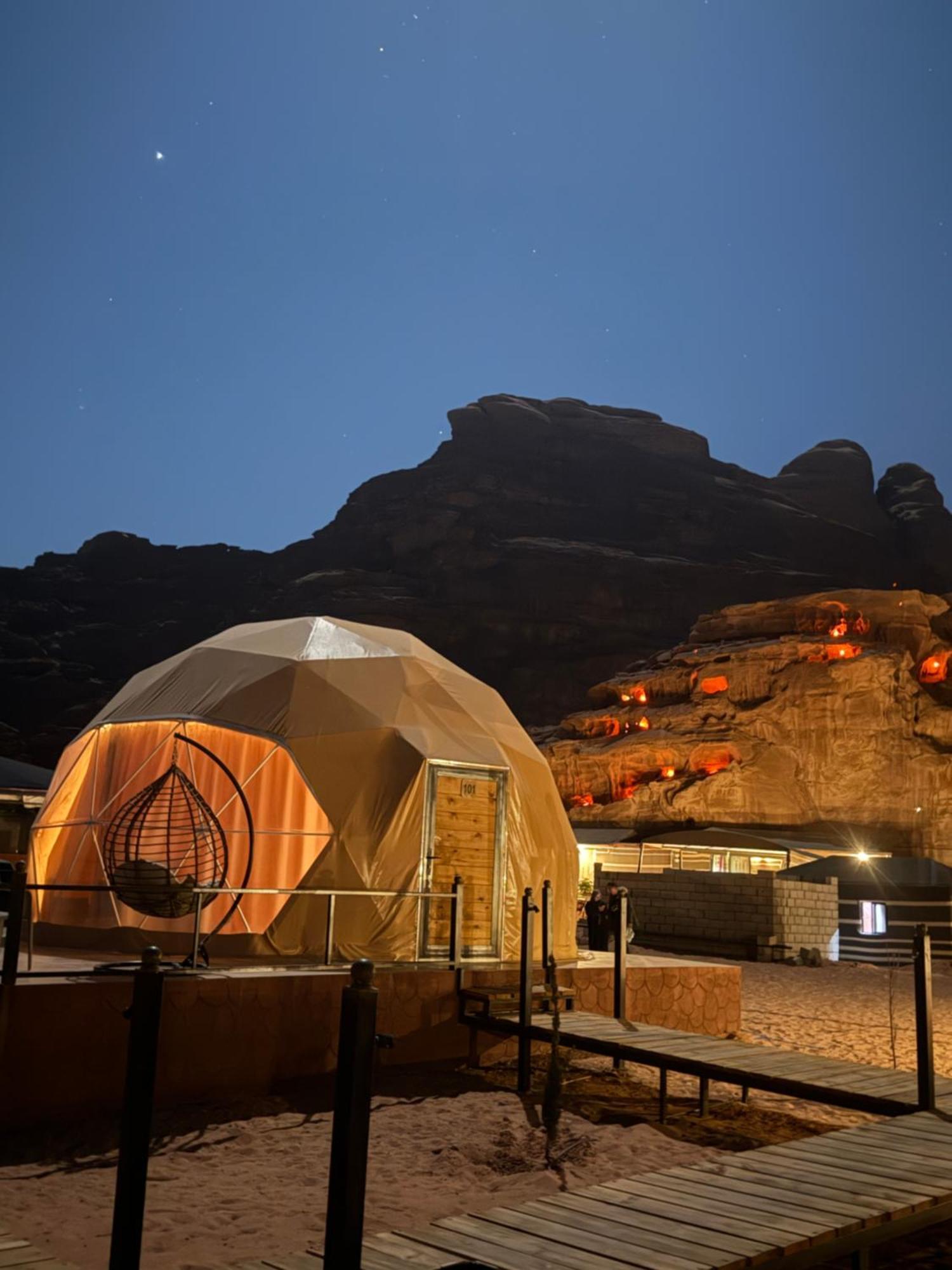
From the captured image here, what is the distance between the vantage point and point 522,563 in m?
66.6

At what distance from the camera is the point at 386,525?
7381 centimetres

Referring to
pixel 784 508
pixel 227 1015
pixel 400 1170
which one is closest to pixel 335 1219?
pixel 400 1170

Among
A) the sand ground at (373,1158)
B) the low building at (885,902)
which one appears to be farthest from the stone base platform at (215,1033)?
the low building at (885,902)

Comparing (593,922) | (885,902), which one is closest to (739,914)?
(885,902)

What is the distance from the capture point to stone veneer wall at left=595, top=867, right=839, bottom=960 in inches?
792

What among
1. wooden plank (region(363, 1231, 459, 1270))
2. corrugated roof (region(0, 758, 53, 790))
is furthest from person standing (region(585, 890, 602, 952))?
wooden plank (region(363, 1231, 459, 1270))

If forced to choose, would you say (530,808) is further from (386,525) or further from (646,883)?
(386,525)

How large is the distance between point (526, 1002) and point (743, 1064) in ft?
7.03

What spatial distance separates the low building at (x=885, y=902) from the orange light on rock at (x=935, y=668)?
19111mm

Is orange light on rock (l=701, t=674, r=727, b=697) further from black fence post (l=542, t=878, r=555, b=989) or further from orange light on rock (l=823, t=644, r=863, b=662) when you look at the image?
black fence post (l=542, t=878, r=555, b=989)

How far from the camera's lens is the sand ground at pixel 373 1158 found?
572 cm

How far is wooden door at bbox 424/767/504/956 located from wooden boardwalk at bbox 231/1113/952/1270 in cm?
615

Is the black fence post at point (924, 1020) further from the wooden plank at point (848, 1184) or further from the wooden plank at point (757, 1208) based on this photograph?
the wooden plank at point (757, 1208)

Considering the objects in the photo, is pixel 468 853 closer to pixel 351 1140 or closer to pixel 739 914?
pixel 351 1140
